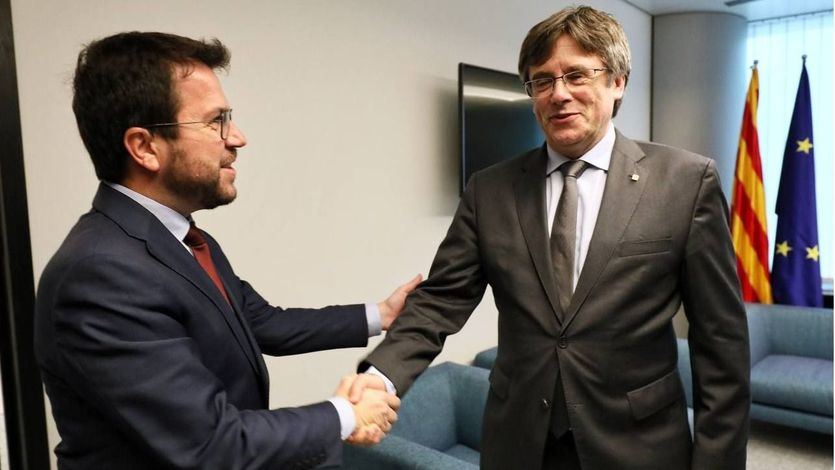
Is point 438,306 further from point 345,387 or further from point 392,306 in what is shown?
point 345,387

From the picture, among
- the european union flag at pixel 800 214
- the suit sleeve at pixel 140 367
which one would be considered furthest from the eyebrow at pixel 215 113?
the european union flag at pixel 800 214

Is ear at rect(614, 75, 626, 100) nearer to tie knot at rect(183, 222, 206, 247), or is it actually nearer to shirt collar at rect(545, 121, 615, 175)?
shirt collar at rect(545, 121, 615, 175)

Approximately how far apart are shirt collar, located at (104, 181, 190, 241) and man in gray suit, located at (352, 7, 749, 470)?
0.55m

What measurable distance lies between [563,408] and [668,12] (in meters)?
4.61

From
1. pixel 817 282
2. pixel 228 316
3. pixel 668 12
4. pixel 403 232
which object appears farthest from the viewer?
pixel 668 12

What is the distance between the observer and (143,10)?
76.6 inches

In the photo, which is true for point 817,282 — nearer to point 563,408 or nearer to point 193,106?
point 563,408

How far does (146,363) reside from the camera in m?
0.98

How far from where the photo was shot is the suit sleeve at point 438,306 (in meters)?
1.45

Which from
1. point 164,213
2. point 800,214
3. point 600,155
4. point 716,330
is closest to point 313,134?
point 164,213

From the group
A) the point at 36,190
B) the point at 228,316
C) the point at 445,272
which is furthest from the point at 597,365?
the point at 36,190

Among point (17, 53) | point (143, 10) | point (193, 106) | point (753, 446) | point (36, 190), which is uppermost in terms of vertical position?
point (143, 10)

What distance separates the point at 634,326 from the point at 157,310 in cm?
94

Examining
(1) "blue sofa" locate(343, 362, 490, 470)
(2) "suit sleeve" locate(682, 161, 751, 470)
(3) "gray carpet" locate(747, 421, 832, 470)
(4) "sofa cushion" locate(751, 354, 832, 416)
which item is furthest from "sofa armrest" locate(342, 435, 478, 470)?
(4) "sofa cushion" locate(751, 354, 832, 416)
